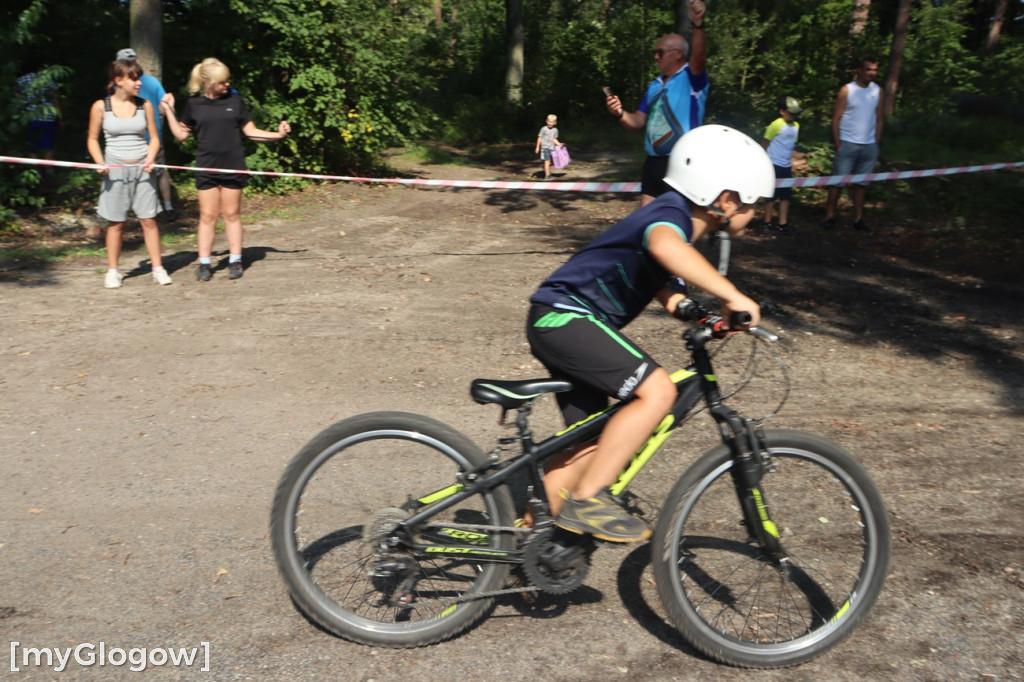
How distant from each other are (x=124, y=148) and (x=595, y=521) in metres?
6.60

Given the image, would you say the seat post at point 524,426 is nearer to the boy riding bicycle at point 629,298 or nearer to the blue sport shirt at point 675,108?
the boy riding bicycle at point 629,298

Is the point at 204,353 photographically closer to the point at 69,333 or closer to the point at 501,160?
the point at 69,333

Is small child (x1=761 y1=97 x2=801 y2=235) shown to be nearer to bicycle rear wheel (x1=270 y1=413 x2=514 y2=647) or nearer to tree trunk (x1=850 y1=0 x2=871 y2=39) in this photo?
bicycle rear wheel (x1=270 y1=413 x2=514 y2=647)

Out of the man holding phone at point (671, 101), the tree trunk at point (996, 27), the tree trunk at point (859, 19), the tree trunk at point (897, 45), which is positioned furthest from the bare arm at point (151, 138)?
the tree trunk at point (996, 27)

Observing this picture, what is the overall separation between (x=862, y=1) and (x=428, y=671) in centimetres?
2925

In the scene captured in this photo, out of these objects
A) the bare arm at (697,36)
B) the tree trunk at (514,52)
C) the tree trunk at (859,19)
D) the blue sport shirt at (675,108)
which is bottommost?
the blue sport shirt at (675,108)

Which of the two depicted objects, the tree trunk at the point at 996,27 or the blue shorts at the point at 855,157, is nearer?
the blue shorts at the point at 855,157

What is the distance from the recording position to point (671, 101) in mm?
7480

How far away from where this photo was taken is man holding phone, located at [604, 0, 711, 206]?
7.47 meters

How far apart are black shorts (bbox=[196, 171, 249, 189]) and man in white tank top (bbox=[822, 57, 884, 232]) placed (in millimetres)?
7099

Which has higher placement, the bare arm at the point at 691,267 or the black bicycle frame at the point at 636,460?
the bare arm at the point at 691,267

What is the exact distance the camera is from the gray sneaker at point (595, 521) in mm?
3469

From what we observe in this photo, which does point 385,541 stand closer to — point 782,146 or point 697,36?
point 697,36

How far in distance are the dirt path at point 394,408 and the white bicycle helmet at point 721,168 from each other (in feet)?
5.62
